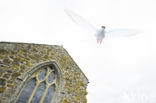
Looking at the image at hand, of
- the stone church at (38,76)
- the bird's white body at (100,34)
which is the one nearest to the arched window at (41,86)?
the stone church at (38,76)

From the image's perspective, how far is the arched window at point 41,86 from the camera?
447 centimetres

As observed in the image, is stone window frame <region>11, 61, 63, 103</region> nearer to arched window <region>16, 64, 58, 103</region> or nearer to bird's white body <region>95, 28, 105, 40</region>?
arched window <region>16, 64, 58, 103</region>

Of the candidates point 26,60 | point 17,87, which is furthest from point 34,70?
point 17,87

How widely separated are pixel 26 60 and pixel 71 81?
2.87m

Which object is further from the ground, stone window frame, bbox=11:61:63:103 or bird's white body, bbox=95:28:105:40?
bird's white body, bbox=95:28:105:40

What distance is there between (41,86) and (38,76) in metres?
0.53

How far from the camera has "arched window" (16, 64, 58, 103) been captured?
4474 mm

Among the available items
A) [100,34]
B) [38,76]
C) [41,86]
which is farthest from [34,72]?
[100,34]

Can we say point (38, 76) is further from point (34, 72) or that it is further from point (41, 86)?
point (41, 86)

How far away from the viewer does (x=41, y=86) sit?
5035 millimetres

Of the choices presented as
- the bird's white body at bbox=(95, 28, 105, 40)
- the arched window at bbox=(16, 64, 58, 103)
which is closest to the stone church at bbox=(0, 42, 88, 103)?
the arched window at bbox=(16, 64, 58, 103)

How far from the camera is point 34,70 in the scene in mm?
4875

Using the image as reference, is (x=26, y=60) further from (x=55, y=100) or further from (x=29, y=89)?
(x=55, y=100)

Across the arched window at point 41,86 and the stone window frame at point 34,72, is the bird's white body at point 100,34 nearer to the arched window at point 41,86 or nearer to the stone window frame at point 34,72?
the stone window frame at point 34,72
